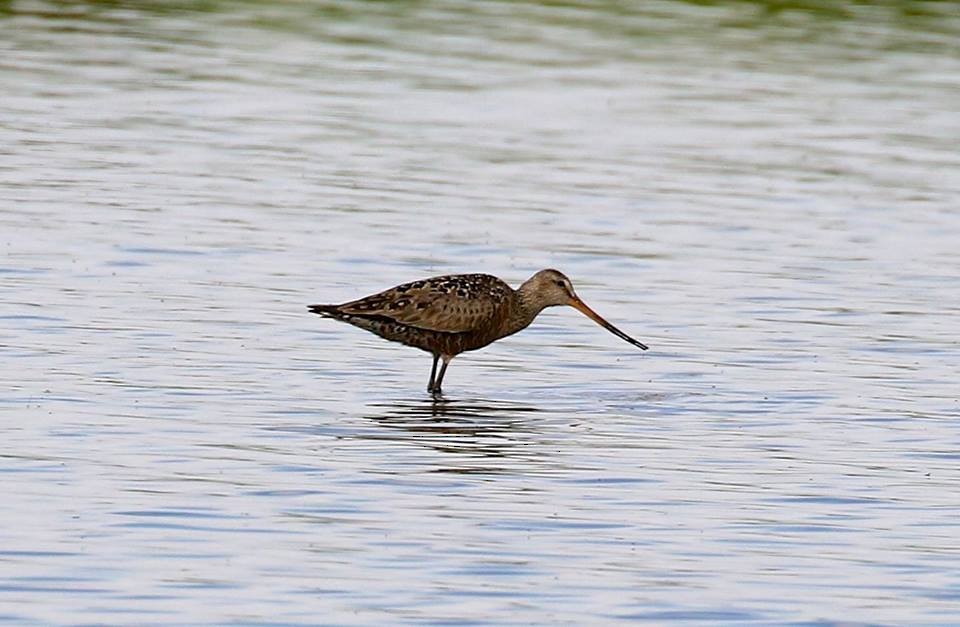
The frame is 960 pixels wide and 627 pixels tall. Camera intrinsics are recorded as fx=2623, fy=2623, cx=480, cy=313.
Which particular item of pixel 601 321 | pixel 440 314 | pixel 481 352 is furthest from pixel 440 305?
pixel 481 352

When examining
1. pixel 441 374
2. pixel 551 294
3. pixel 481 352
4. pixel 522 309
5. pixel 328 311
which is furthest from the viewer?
pixel 481 352

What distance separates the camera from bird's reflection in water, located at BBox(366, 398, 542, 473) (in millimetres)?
13344

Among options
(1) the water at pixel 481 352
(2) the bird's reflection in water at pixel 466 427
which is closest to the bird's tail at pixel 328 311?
(1) the water at pixel 481 352

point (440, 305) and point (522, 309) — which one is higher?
point (440, 305)

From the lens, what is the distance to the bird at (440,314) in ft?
51.0

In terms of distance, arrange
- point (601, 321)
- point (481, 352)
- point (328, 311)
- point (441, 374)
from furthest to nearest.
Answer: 1. point (481, 352)
2. point (601, 321)
3. point (328, 311)
4. point (441, 374)

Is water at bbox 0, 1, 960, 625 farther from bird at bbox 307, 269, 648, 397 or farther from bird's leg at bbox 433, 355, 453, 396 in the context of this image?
bird at bbox 307, 269, 648, 397

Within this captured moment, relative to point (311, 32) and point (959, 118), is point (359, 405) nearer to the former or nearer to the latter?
point (959, 118)

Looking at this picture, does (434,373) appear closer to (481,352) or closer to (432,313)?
(432,313)

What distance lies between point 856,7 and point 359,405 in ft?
79.8

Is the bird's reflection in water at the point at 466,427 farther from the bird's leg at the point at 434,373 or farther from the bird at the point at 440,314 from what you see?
the bird at the point at 440,314

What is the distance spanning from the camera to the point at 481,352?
56.3 ft

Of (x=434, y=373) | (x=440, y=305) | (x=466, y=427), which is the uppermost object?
(x=440, y=305)

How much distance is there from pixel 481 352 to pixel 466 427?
3061 mm
